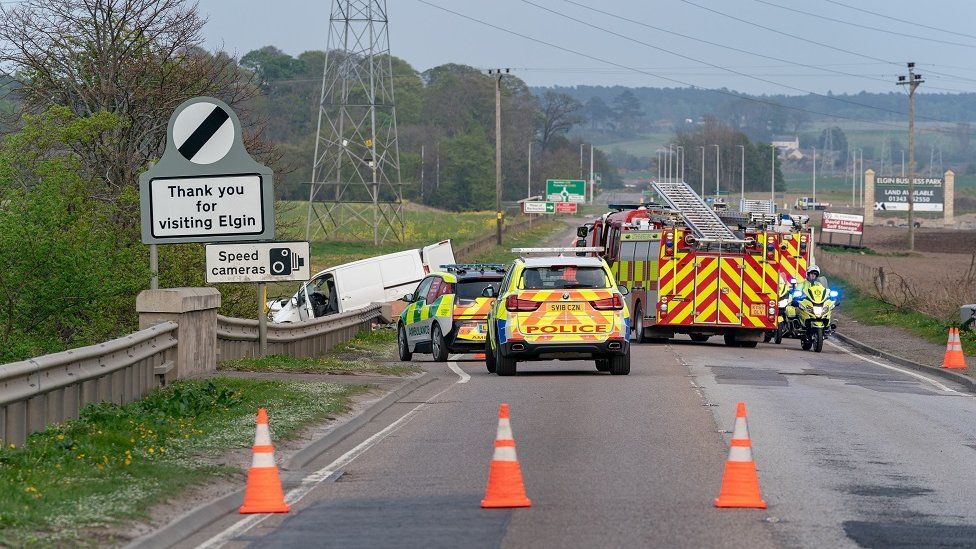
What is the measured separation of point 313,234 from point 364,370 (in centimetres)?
6218

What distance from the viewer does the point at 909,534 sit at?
9.39 m

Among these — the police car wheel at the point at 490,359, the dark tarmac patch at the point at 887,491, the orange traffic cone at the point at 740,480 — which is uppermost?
the orange traffic cone at the point at 740,480

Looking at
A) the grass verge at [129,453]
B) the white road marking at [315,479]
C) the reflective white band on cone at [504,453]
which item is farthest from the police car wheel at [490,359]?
the reflective white band on cone at [504,453]

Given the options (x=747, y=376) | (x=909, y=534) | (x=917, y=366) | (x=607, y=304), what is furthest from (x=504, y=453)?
(x=917, y=366)

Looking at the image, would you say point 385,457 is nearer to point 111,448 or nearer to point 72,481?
point 111,448

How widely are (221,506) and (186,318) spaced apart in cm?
804

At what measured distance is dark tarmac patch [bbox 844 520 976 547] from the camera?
29.8 feet

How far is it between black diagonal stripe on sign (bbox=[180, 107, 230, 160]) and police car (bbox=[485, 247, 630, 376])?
19.7 feet

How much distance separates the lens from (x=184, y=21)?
3672 centimetres

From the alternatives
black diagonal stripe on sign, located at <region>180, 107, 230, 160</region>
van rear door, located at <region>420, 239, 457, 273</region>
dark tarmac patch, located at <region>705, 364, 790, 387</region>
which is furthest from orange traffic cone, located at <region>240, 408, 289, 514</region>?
van rear door, located at <region>420, 239, 457, 273</region>

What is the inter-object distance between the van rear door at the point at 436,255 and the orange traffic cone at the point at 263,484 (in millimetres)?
32624

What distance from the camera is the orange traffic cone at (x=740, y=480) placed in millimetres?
10195

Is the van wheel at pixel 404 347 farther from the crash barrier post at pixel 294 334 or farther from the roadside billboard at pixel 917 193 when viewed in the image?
the roadside billboard at pixel 917 193

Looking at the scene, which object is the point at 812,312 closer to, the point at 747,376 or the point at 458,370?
the point at 747,376
